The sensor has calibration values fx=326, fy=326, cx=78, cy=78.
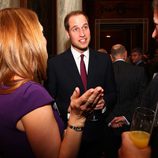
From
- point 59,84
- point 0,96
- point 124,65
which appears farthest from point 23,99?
point 124,65

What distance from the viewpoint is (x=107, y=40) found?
1203 cm

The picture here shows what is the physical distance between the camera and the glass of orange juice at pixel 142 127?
1280 mm

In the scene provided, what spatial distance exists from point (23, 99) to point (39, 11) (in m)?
5.46

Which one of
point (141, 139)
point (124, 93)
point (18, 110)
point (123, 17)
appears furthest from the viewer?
point (123, 17)

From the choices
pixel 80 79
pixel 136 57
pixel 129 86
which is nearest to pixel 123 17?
pixel 136 57

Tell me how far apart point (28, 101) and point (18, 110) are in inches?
2.3

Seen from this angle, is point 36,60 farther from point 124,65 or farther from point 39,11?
point 39,11

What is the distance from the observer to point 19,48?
1538 millimetres

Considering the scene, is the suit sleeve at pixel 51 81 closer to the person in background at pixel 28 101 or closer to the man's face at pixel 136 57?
the person in background at pixel 28 101

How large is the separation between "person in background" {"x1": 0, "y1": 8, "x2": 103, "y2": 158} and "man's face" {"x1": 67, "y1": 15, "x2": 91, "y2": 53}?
1.55 m

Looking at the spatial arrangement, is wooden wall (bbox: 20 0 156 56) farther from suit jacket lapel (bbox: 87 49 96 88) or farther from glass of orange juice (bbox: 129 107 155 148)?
glass of orange juice (bbox: 129 107 155 148)

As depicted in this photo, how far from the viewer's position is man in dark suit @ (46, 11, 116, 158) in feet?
10.00

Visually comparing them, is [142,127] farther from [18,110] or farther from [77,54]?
[77,54]

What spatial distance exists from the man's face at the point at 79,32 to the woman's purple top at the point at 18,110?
5.58ft
